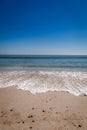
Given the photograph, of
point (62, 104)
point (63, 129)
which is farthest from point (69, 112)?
point (63, 129)

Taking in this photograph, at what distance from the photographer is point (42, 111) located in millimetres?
4094

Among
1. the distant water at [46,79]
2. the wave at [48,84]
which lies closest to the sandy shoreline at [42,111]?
the wave at [48,84]

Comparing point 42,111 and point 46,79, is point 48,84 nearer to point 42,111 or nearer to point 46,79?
point 46,79

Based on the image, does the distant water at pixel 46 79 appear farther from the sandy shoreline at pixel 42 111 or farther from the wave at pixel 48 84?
the sandy shoreline at pixel 42 111

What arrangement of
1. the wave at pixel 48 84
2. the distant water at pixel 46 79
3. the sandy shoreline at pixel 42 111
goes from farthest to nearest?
the distant water at pixel 46 79 → the wave at pixel 48 84 → the sandy shoreline at pixel 42 111

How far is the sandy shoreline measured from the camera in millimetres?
3344

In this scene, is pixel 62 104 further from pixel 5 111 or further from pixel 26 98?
pixel 5 111

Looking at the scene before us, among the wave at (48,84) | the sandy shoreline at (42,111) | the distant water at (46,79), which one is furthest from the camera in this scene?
the distant water at (46,79)

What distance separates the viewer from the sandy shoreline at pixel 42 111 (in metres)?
3.34

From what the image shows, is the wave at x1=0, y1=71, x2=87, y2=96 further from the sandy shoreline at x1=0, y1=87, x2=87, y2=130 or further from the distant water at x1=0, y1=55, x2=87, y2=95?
the sandy shoreline at x1=0, y1=87, x2=87, y2=130

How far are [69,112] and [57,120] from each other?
649mm

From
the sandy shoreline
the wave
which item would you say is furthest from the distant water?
the sandy shoreline

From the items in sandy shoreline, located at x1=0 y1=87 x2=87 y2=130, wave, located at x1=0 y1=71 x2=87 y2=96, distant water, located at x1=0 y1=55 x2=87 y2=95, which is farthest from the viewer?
distant water, located at x1=0 y1=55 x2=87 y2=95

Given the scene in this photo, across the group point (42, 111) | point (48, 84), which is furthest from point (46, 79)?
point (42, 111)
